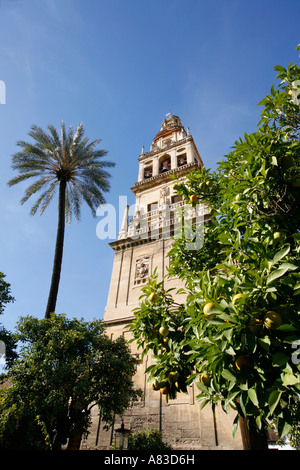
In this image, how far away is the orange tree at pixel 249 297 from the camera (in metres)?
2.44

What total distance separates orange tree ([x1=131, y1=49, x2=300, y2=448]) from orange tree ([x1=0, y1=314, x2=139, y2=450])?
13.4 ft

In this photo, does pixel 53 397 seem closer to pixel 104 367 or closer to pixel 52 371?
pixel 52 371

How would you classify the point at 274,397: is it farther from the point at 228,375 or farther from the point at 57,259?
the point at 57,259

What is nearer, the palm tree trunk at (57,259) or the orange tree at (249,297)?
the orange tree at (249,297)

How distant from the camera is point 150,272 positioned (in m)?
13.5

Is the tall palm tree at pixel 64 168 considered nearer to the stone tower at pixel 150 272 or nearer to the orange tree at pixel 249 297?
the stone tower at pixel 150 272

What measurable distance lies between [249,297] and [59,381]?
20.5 feet

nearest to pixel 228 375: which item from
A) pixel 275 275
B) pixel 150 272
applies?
pixel 275 275

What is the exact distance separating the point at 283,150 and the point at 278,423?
3214mm

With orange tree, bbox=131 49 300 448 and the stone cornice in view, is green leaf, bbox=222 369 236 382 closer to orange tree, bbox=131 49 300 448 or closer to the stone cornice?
orange tree, bbox=131 49 300 448

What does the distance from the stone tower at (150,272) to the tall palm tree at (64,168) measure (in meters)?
3.23

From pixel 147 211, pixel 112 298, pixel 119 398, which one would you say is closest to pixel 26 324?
pixel 119 398

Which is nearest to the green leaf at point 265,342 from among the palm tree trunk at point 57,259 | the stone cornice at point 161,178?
the palm tree trunk at point 57,259

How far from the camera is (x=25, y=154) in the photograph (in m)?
13.1
